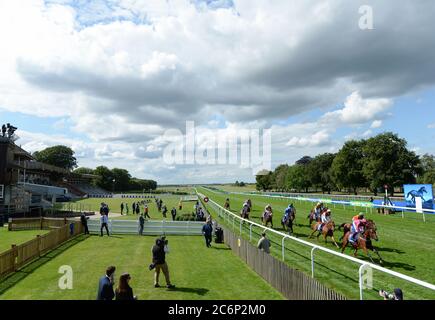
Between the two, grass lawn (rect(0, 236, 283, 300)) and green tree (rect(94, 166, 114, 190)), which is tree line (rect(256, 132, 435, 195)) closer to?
grass lawn (rect(0, 236, 283, 300))

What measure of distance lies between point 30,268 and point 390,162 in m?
55.1

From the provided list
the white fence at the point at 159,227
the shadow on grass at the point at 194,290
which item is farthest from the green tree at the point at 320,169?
the shadow on grass at the point at 194,290

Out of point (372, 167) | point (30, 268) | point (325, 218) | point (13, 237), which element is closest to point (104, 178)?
point (372, 167)

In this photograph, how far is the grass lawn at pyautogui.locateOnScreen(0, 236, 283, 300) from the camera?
9.50m

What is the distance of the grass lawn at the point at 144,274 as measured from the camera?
9500 mm

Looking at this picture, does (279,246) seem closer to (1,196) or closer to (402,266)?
(402,266)

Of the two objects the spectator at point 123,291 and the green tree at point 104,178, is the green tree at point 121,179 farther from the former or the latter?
the spectator at point 123,291

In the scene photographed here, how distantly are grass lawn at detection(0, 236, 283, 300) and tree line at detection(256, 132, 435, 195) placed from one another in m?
46.5

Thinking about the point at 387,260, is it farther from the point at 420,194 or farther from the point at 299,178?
the point at 299,178

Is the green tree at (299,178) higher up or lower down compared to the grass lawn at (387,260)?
higher up

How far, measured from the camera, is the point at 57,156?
117 metres

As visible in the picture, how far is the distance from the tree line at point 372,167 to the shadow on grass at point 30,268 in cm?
5018

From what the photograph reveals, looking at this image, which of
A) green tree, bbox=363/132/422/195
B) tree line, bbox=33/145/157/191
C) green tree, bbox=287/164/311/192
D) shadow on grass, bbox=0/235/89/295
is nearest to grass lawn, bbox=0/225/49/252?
shadow on grass, bbox=0/235/89/295
